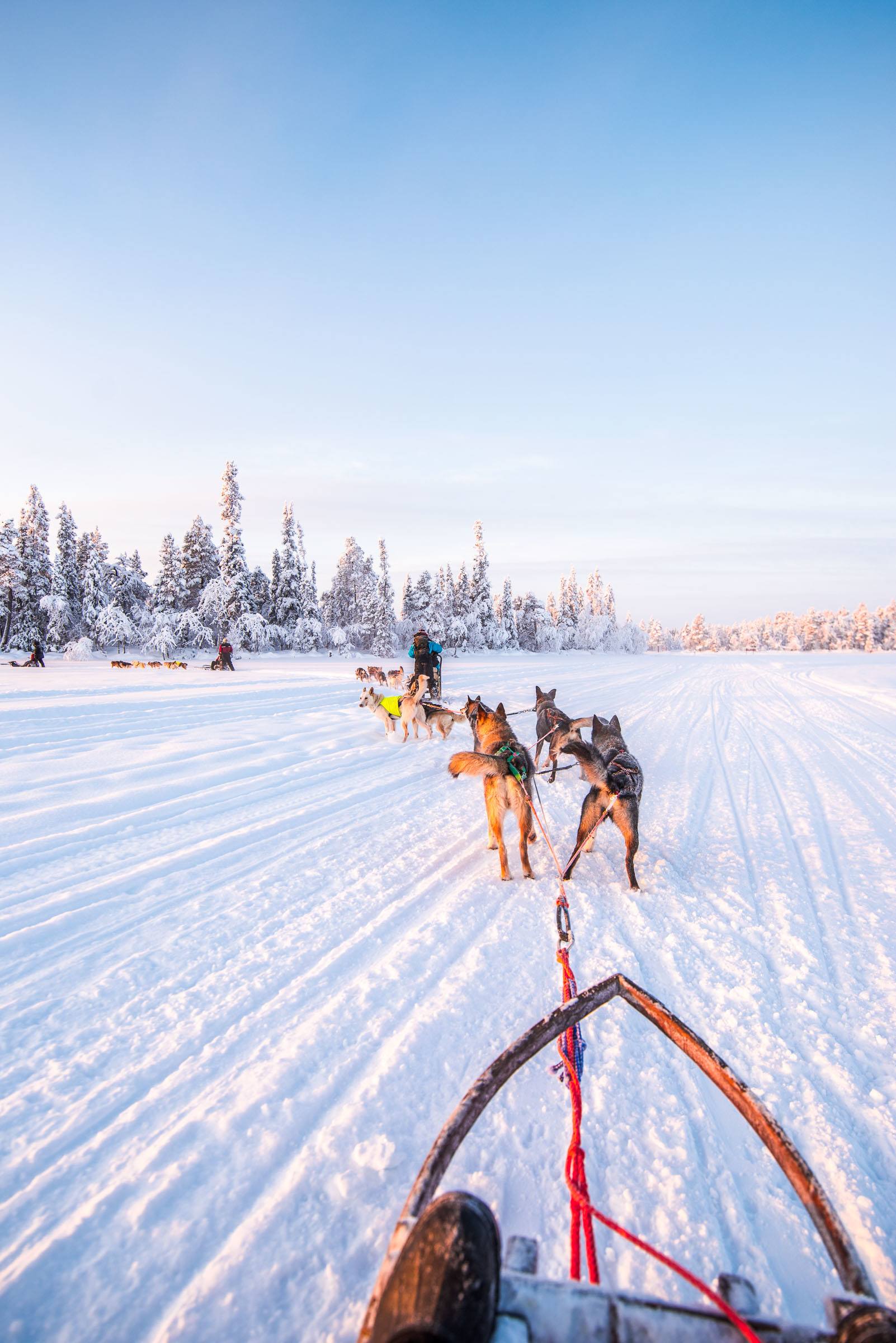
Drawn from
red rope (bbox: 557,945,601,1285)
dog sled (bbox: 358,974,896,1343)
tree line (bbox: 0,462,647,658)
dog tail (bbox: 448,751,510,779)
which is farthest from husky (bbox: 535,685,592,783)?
tree line (bbox: 0,462,647,658)

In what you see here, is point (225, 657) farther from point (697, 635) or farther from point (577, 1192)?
point (697, 635)

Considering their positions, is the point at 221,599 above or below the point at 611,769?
above

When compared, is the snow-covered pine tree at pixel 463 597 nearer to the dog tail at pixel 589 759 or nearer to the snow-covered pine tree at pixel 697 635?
the dog tail at pixel 589 759

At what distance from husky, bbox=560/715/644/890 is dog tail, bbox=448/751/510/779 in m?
0.48

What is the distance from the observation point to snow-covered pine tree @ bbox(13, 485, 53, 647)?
114 ft

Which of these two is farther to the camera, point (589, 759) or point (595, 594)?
point (595, 594)

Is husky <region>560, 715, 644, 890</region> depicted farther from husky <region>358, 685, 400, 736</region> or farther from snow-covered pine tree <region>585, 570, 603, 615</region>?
snow-covered pine tree <region>585, 570, 603, 615</region>

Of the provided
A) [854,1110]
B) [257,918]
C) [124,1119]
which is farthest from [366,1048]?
[854,1110]

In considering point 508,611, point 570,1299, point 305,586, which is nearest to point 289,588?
point 305,586

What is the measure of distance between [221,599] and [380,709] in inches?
1155

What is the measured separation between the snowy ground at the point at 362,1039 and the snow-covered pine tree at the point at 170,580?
3574 centimetres

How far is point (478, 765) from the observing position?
4078mm

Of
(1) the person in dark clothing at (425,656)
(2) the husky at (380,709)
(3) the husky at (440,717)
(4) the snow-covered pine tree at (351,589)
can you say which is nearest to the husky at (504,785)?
(3) the husky at (440,717)

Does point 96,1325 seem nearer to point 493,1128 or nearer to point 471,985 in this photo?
point 493,1128
